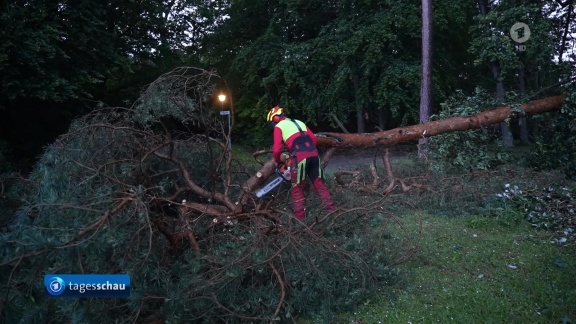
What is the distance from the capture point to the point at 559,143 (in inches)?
328

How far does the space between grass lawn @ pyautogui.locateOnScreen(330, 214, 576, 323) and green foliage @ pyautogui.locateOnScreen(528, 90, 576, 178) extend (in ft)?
10.3

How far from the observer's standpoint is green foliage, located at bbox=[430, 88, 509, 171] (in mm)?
8477

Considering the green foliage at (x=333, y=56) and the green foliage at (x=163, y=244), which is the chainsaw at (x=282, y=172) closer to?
the green foliage at (x=163, y=244)

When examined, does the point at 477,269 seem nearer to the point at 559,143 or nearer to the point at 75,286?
the point at 75,286

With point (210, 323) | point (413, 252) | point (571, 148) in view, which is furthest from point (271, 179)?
point (571, 148)

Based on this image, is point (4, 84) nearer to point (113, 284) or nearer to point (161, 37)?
point (161, 37)

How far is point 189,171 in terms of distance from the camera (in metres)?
5.70

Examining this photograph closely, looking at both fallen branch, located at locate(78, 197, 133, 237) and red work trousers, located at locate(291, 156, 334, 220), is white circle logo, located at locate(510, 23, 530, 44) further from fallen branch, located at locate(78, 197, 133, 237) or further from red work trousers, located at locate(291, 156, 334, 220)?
fallen branch, located at locate(78, 197, 133, 237)

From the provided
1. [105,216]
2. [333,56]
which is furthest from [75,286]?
[333,56]

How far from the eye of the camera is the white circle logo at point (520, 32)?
450 inches

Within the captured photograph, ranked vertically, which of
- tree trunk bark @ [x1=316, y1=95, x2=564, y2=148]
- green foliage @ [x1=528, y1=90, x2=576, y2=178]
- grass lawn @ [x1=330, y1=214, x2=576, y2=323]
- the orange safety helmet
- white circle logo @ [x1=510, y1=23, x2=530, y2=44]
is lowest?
grass lawn @ [x1=330, y1=214, x2=576, y2=323]

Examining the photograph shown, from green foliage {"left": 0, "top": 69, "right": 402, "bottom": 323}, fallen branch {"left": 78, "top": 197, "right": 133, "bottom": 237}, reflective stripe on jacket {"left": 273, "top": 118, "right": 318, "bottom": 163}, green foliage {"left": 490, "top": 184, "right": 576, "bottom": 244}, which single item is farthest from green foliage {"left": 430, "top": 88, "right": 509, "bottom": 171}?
fallen branch {"left": 78, "top": 197, "right": 133, "bottom": 237}

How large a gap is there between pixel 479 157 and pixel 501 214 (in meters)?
2.70

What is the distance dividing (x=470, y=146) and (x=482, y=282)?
4915mm
